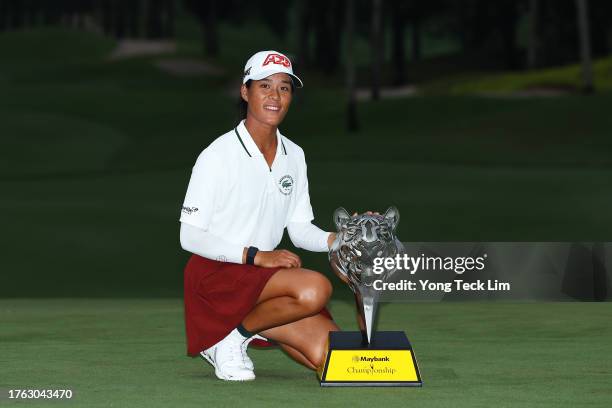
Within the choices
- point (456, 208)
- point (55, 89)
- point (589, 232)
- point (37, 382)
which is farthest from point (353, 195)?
Answer: point (55, 89)

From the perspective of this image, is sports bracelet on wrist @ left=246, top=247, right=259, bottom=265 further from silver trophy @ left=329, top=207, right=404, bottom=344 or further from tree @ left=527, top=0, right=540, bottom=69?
tree @ left=527, top=0, right=540, bottom=69

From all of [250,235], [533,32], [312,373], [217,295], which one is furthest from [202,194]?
[533,32]

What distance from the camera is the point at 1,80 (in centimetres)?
7781

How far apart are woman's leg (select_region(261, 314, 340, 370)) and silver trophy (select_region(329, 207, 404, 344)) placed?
0.74 m

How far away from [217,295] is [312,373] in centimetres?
112

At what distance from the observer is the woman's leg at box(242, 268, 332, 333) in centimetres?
914

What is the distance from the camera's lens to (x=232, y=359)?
372 inches

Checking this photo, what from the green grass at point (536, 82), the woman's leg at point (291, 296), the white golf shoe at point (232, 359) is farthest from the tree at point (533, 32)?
the woman's leg at point (291, 296)

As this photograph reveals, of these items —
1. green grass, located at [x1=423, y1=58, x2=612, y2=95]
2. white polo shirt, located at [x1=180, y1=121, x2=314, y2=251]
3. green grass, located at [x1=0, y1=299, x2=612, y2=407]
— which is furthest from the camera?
green grass, located at [x1=423, y1=58, x2=612, y2=95]

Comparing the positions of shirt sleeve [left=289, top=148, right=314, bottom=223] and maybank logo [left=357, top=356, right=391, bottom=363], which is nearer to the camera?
maybank logo [left=357, top=356, right=391, bottom=363]

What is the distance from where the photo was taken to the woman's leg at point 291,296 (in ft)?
30.0

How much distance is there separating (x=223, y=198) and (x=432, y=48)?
18367cm

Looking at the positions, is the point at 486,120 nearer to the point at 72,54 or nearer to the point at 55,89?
the point at 55,89

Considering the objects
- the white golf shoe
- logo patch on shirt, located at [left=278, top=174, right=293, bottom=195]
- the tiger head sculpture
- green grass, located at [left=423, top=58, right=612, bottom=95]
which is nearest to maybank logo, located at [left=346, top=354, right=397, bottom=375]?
the tiger head sculpture
